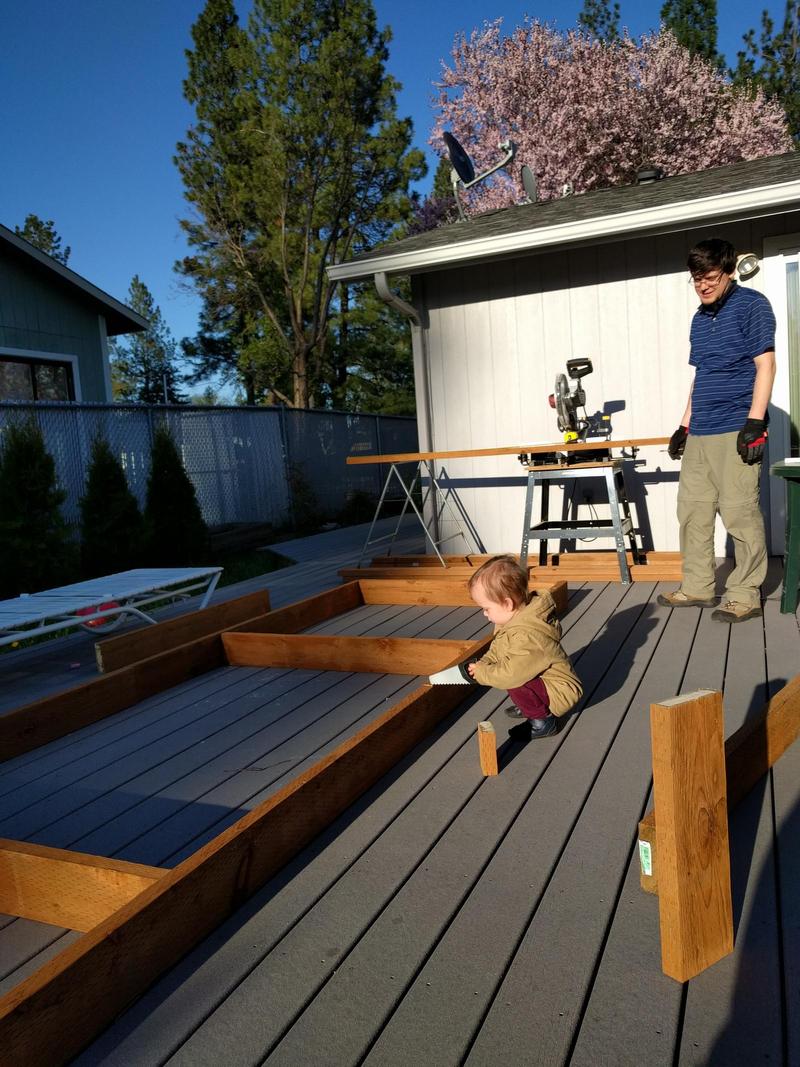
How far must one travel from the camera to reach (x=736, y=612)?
3990 millimetres

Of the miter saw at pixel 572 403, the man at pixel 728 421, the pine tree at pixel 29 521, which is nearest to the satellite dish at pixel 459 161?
the miter saw at pixel 572 403

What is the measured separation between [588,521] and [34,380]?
8.19m

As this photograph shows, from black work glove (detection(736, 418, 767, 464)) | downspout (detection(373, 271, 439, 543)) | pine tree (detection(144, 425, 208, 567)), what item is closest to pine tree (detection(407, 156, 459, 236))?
pine tree (detection(144, 425, 208, 567))

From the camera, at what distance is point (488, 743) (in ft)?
7.70

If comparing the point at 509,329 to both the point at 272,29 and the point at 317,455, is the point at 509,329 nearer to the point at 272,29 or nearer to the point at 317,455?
the point at 317,455

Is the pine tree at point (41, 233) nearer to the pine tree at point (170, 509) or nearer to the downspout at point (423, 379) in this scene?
the pine tree at point (170, 509)

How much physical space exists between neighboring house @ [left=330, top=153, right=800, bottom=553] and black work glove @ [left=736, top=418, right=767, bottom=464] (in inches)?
72.9

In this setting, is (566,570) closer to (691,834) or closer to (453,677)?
(453,677)

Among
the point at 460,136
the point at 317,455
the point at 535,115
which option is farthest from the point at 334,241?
the point at 317,455

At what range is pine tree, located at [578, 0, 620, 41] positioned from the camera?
19.7m

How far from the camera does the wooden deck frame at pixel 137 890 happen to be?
1340 mm

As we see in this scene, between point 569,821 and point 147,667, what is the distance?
7.36 feet

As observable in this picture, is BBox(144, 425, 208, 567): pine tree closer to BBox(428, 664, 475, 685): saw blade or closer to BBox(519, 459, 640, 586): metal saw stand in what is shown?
BBox(519, 459, 640, 586): metal saw stand

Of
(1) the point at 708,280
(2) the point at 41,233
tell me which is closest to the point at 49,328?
(1) the point at 708,280
